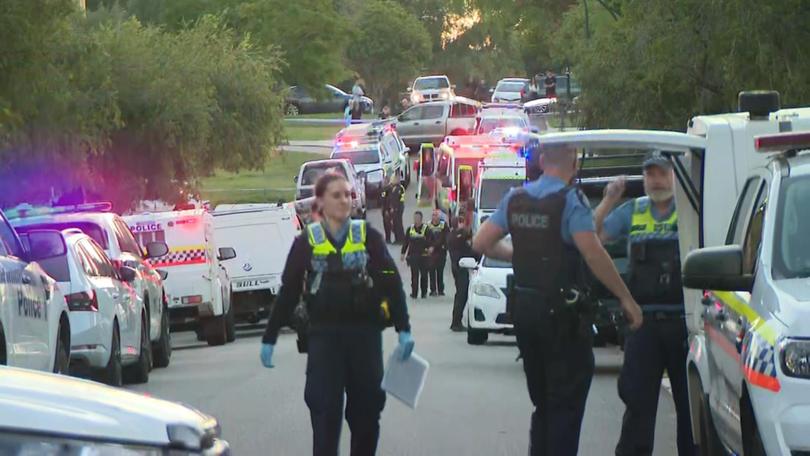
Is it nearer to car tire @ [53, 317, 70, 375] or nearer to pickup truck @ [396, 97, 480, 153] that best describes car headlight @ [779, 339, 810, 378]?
car tire @ [53, 317, 70, 375]

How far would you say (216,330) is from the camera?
27.0 meters

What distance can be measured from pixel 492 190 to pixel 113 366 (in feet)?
66.2

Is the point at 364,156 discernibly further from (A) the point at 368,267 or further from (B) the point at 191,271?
(A) the point at 368,267

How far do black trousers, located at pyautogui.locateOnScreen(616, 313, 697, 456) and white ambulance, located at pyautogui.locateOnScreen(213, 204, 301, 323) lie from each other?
2051 centimetres

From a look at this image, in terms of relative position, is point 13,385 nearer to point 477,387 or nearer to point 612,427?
point 612,427

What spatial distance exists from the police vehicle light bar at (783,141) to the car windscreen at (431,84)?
6805cm

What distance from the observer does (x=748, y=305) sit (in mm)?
7770

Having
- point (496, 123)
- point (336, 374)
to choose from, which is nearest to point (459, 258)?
point (336, 374)

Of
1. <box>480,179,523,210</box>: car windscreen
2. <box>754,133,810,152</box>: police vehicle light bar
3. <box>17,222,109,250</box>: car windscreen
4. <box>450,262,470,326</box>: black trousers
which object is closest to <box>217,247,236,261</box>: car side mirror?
<box>450,262,470,326</box>: black trousers

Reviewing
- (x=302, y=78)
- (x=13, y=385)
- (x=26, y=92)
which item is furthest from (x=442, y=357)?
(x=302, y=78)

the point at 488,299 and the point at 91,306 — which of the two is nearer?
the point at 91,306

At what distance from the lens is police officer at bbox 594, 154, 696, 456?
9.75m

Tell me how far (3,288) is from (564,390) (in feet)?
15.7

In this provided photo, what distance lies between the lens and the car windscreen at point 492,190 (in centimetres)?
3603
